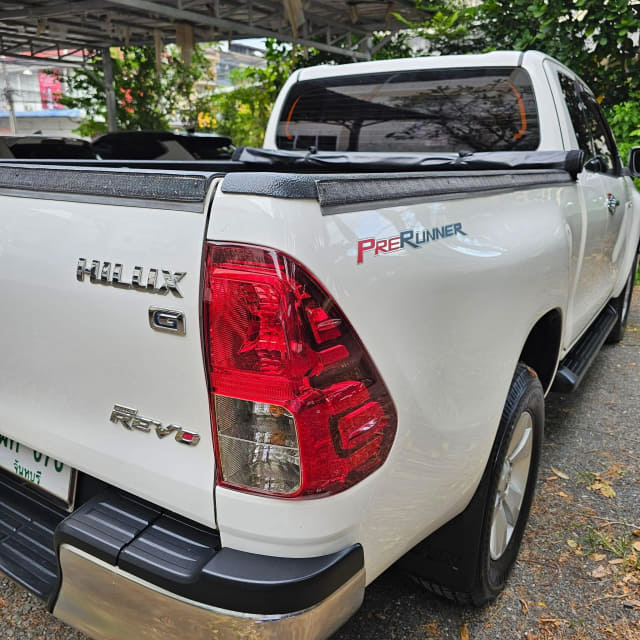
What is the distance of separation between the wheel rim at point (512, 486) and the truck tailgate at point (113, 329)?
3.62 feet

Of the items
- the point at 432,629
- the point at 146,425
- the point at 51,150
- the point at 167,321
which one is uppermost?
the point at 167,321

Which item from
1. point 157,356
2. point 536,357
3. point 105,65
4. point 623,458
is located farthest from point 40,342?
point 105,65

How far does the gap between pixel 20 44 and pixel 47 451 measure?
1467 centimetres

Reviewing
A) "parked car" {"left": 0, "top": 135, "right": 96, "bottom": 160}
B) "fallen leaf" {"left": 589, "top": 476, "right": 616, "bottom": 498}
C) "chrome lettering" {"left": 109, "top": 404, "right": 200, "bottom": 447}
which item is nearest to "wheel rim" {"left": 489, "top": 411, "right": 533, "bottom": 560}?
"fallen leaf" {"left": 589, "top": 476, "right": 616, "bottom": 498}

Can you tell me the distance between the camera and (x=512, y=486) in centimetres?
221

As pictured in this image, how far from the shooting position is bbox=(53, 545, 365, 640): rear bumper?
4.02 feet

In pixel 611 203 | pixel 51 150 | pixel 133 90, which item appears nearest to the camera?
pixel 611 203

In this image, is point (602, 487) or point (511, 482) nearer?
point (511, 482)

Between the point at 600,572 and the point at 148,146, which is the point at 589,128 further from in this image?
the point at 148,146

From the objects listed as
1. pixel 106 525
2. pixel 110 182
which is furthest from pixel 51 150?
pixel 106 525

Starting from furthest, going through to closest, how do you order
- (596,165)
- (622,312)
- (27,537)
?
(622,312), (596,165), (27,537)

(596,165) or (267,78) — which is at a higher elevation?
(267,78)

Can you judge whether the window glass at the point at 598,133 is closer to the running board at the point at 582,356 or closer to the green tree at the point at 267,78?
the running board at the point at 582,356

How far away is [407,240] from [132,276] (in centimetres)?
61
